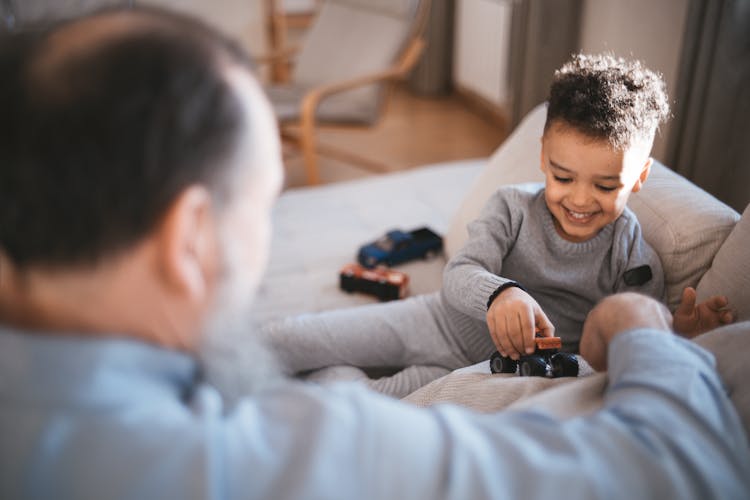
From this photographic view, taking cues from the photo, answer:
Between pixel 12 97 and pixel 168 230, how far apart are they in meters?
0.18

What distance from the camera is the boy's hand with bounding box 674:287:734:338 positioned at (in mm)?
1241

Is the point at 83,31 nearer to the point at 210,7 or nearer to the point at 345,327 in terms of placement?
the point at 345,327

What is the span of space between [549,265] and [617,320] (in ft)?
1.72

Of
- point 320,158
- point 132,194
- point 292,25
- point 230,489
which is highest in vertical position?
point 132,194

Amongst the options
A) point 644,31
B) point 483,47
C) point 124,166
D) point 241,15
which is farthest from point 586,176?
point 241,15

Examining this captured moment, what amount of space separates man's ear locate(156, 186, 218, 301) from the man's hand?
535 millimetres

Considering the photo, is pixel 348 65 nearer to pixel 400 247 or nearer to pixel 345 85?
pixel 345 85

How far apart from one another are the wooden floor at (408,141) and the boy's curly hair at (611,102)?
2.48m

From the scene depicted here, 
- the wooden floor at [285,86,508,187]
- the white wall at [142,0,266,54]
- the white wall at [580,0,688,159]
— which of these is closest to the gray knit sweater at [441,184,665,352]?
the white wall at [580,0,688,159]

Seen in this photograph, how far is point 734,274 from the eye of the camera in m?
1.28

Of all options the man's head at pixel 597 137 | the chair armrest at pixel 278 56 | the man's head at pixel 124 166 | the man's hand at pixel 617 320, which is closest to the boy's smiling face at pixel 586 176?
the man's head at pixel 597 137

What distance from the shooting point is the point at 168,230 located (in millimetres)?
628

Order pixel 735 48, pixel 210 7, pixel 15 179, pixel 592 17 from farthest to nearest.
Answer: pixel 210 7 → pixel 592 17 → pixel 735 48 → pixel 15 179

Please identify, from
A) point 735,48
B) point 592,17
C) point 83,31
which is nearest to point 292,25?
point 592,17
